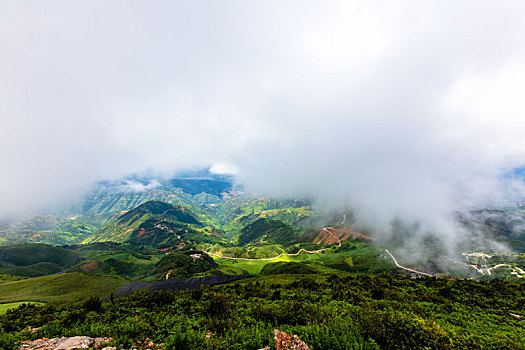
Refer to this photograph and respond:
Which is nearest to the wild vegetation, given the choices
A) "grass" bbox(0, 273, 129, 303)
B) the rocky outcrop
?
the rocky outcrop

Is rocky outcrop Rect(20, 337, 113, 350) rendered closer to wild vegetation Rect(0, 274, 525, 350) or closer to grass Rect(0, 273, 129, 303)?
wild vegetation Rect(0, 274, 525, 350)

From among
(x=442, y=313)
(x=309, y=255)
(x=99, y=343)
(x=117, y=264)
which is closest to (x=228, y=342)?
(x=99, y=343)

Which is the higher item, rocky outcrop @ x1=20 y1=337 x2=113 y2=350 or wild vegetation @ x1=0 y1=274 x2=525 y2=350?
rocky outcrop @ x1=20 y1=337 x2=113 y2=350

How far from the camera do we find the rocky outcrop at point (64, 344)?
9540mm

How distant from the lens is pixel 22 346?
9.86 metres

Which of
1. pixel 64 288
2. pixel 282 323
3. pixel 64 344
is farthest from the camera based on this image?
pixel 64 288

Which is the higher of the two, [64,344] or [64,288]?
[64,344]

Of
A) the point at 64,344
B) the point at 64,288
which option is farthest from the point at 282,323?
the point at 64,288

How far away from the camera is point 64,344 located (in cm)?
1004

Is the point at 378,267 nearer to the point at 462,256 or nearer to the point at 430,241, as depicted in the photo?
the point at 462,256

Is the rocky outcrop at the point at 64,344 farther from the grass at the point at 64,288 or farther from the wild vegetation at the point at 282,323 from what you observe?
the grass at the point at 64,288

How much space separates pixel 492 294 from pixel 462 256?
17195cm

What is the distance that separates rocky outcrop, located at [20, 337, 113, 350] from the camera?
9.54 metres

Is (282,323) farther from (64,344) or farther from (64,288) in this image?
(64,288)
